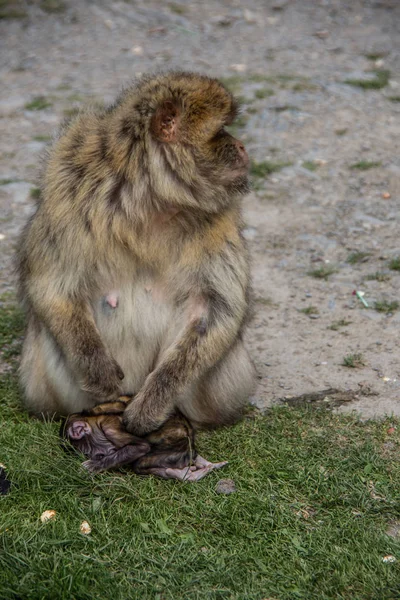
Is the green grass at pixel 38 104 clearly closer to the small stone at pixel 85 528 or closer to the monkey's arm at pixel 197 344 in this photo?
the monkey's arm at pixel 197 344

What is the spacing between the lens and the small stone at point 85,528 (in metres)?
3.36

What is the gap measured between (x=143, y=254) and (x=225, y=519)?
106cm

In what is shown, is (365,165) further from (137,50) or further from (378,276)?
(137,50)

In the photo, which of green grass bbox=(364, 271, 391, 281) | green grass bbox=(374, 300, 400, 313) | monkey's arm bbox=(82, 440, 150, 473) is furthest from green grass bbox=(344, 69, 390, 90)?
monkey's arm bbox=(82, 440, 150, 473)

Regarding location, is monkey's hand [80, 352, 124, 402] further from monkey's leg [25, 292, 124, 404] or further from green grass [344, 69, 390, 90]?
green grass [344, 69, 390, 90]

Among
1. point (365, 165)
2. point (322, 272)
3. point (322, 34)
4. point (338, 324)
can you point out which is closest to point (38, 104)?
point (365, 165)

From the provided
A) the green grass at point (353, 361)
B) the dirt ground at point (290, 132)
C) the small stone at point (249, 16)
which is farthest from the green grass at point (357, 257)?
the small stone at point (249, 16)

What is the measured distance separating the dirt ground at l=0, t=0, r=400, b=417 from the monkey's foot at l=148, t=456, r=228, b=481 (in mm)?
740

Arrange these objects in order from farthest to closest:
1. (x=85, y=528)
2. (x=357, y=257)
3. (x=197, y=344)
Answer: (x=357, y=257) < (x=197, y=344) < (x=85, y=528)

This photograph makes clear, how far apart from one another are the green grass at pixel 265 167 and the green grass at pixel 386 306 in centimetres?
174

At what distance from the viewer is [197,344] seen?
3805 millimetres

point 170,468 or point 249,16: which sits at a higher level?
point 170,468

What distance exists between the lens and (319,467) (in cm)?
379

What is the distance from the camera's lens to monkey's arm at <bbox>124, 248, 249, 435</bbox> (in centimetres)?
376
